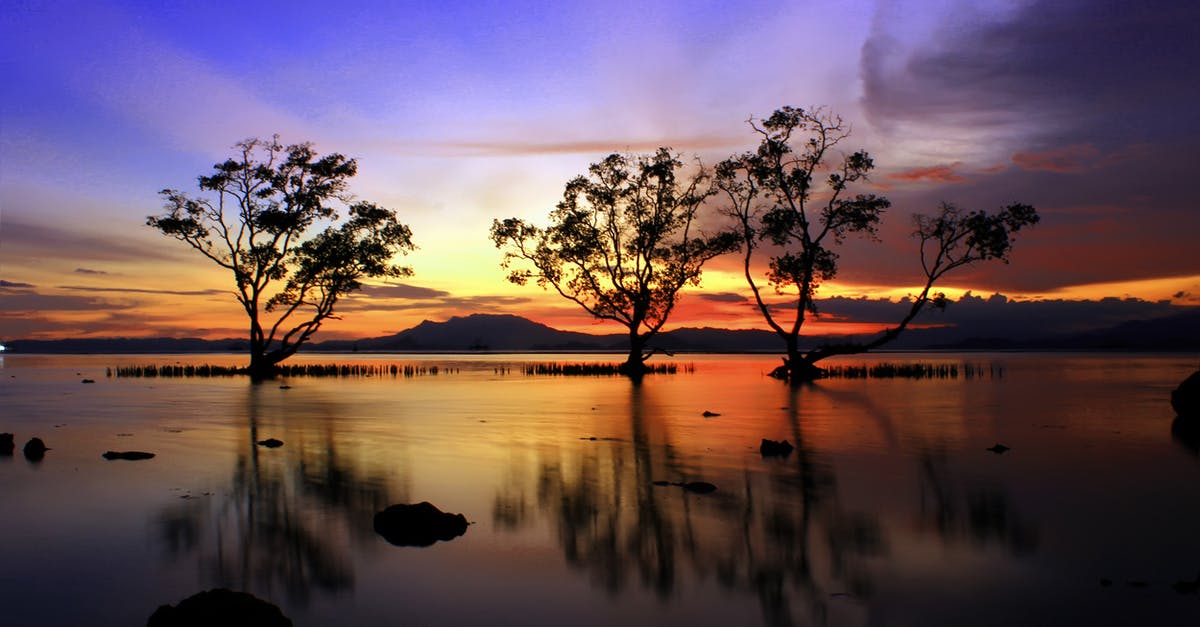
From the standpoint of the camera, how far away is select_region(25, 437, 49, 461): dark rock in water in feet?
62.5

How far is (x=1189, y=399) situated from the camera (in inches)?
→ 1043

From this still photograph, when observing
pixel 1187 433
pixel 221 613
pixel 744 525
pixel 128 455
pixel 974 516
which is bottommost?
pixel 1187 433

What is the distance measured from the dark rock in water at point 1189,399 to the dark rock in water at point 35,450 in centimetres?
3430

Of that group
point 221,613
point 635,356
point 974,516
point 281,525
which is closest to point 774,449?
point 974,516

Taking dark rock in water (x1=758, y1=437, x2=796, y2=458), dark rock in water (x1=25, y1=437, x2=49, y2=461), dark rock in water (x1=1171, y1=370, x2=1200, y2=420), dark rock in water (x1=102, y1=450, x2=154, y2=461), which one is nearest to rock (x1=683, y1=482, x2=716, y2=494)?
dark rock in water (x1=758, y1=437, x2=796, y2=458)

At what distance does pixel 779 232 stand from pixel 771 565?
4443cm

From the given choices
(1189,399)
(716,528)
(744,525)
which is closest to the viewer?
(716,528)

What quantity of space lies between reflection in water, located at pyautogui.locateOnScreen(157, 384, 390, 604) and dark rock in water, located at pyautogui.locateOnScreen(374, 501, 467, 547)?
31cm

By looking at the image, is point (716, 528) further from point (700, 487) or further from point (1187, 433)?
Answer: point (1187, 433)

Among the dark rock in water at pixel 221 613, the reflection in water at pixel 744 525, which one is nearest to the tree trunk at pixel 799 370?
the reflection in water at pixel 744 525

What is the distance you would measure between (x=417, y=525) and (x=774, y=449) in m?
11.1

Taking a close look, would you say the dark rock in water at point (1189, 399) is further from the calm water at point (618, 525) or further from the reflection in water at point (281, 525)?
the reflection in water at point (281, 525)

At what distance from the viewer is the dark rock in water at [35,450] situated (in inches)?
749

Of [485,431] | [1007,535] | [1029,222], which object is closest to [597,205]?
[1029,222]
